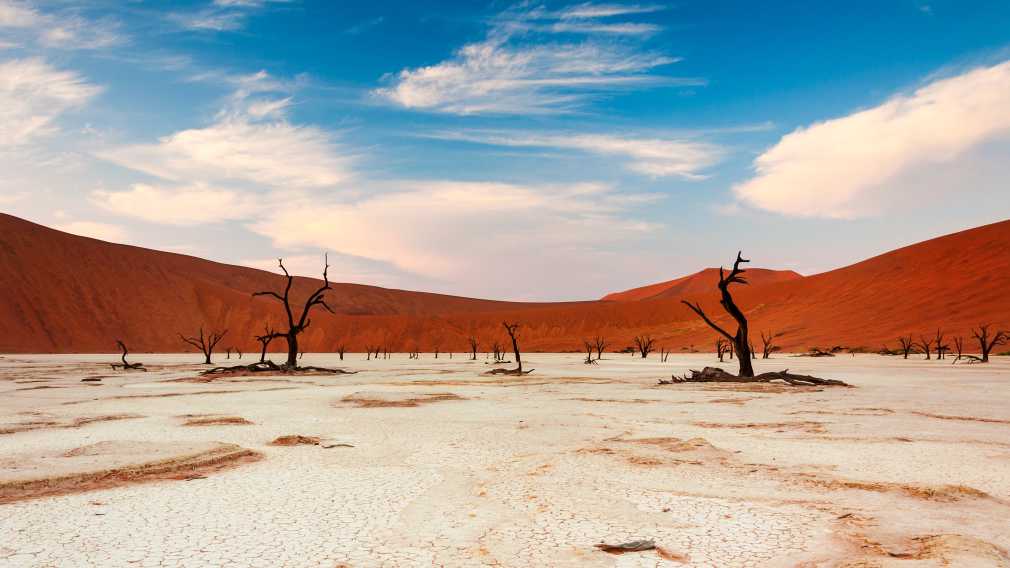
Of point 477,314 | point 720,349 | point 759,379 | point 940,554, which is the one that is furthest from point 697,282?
A: point 940,554

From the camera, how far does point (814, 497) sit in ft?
19.9

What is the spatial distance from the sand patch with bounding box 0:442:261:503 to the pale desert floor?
4 centimetres

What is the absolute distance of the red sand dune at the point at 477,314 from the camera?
5775cm

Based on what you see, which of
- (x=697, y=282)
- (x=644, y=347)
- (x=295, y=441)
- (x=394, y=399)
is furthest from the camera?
(x=697, y=282)

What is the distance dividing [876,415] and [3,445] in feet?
44.5

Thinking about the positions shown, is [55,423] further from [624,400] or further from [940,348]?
[940,348]

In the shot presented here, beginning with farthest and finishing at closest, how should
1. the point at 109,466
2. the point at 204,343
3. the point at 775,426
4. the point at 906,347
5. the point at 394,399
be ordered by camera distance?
the point at 204,343, the point at 906,347, the point at 394,399, the point at 775,426, the point at 109,466

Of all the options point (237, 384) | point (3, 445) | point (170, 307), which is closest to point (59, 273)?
point (170, 307)

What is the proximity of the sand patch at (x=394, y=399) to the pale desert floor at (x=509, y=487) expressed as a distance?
4.67ft

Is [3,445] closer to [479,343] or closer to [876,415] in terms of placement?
[876,415]

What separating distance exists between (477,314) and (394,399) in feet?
300

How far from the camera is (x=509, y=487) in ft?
21.5

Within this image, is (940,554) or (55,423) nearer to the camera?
(940,554)

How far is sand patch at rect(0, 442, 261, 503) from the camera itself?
6.60 meters
